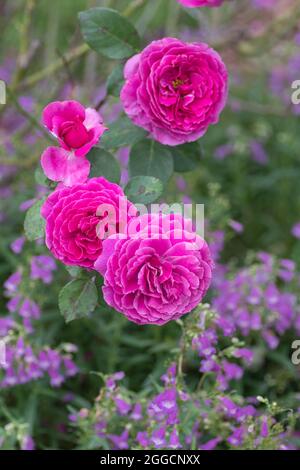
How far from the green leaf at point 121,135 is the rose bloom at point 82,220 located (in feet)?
0.79

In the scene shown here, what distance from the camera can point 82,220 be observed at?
1.02 m

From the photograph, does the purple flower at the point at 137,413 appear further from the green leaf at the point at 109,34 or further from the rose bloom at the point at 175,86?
the green leaf at the point at 109,34

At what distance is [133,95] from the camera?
117 centimetres

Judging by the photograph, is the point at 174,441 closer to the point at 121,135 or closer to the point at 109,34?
Answer: the point at 121,135

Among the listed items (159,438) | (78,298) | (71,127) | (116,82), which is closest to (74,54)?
(116,82)

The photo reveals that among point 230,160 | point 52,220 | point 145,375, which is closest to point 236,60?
point 230,160

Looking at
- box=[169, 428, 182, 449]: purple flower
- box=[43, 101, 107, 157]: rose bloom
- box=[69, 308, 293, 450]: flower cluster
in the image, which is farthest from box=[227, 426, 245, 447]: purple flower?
box=[43, 101, 107, 157]: rose bloom

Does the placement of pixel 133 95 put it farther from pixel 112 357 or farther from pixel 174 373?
pixel 112 357

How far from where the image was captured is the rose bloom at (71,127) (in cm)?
110

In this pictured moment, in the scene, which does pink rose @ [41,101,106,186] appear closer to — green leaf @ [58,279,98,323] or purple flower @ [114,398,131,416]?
green leaf @ [58,279,98,323]

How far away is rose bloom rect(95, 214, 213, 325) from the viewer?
981 millimetres

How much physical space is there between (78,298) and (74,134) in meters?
0.26

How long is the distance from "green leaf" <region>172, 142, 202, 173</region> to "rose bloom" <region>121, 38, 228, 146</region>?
0.18m
